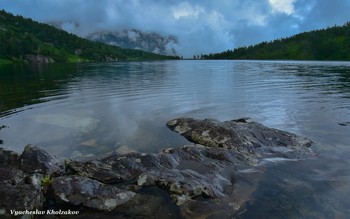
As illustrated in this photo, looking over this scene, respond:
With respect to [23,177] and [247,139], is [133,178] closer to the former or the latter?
[23,177]

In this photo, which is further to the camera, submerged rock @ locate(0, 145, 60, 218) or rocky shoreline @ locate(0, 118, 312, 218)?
rocky shoreline @ locate(0, 118, 312, 218)

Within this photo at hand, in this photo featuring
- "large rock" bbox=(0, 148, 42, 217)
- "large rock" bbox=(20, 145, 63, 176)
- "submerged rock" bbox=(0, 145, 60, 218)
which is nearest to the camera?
"large rock" bbox=(0, 148, 42, 217)

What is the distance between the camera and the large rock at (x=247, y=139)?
19.1 meters

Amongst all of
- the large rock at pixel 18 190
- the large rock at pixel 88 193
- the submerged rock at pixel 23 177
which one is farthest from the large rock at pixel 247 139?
the large rock at pixel 18 190

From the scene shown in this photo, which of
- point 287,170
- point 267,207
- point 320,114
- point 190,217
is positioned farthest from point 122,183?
point 320,114

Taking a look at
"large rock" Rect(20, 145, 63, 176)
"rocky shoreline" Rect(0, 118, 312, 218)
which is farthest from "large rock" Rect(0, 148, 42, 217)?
"large rock" Rect(20, 145, 63, 176)

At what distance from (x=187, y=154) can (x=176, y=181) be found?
4142 mm

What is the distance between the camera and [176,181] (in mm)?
13352

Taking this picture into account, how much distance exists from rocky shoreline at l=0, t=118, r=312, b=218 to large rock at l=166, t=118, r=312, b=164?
0.06 metres

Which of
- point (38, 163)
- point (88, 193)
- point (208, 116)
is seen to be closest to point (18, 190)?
point (88, 193)

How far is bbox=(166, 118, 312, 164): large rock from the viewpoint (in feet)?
62.6

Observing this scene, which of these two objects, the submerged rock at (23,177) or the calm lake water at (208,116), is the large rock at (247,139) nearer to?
the calm lake water at (208,116)

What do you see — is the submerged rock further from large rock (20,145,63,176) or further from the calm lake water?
the calm lake water

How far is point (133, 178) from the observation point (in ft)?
47.6
